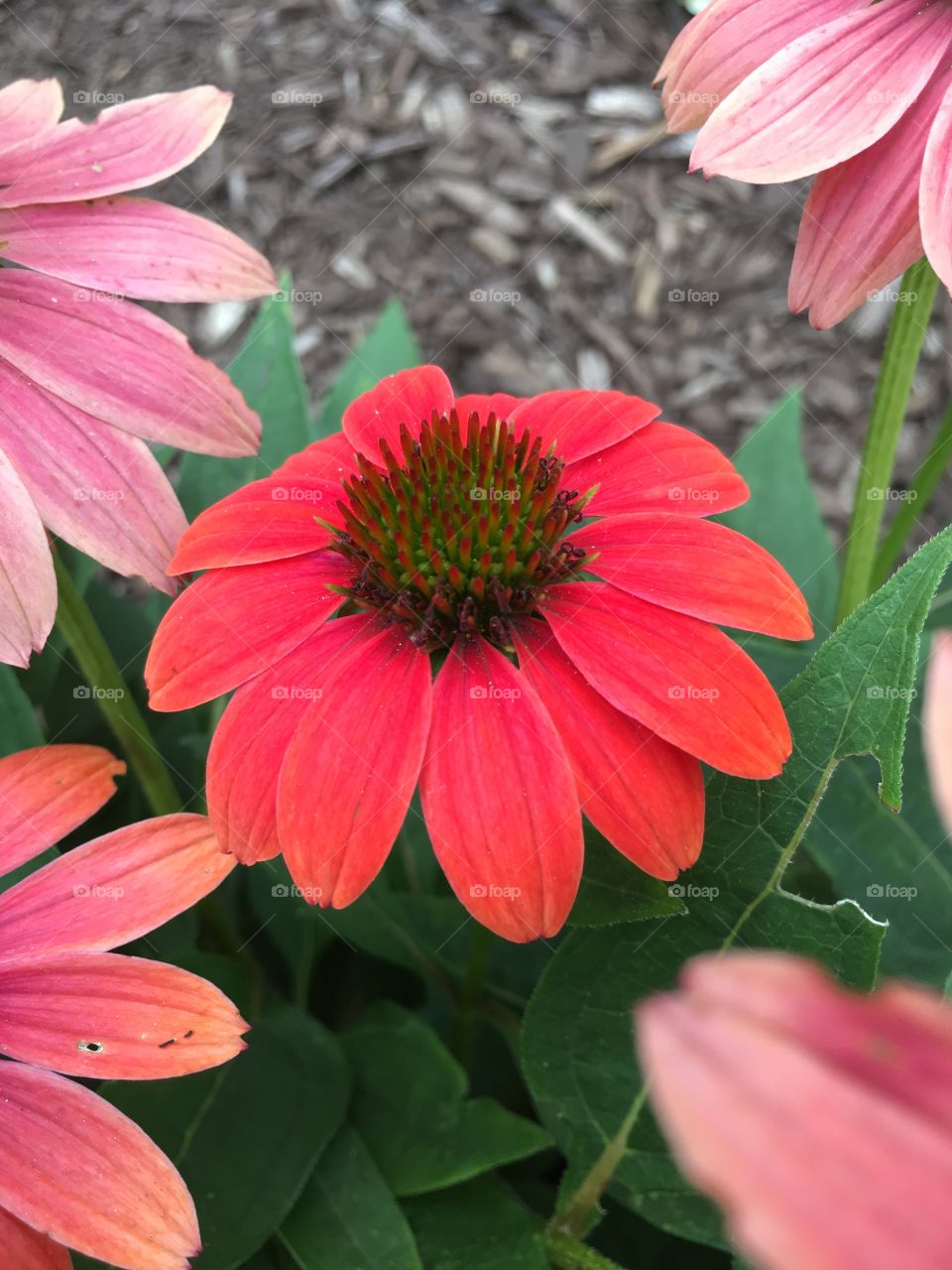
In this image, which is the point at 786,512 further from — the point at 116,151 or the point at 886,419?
the point at 116,151

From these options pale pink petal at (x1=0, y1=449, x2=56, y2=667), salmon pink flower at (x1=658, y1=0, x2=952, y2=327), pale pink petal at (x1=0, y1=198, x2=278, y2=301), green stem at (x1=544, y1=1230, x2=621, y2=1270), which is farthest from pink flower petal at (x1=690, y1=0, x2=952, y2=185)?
green stem at (x1=544, y1=1230, x2=621, y2=1270)

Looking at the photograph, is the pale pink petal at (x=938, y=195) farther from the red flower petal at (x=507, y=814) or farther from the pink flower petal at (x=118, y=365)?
the pink flower petal at (x=118, y=365)

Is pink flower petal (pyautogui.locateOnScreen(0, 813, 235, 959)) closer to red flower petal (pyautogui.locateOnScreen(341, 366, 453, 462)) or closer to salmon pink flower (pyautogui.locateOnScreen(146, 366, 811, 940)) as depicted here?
salmon pink flower (pyautogui.locateOnScreen(146, 366, 811, 940))

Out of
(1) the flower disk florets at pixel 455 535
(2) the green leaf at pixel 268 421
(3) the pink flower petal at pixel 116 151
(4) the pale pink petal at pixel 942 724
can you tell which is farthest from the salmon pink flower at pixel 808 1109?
(2) the green leaf at pixel 268 421

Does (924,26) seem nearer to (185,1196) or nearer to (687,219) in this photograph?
(185,1196)

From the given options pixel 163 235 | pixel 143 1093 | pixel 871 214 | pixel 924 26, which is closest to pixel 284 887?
pixel 143 1093

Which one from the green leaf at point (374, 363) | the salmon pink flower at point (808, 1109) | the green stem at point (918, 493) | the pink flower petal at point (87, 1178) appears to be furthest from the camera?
the green leaf at point (374, 363)

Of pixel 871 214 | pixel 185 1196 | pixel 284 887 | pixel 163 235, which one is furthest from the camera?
pixel 284 887

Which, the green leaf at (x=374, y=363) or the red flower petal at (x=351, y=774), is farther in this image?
the green leaf at (x=374, y=363)
